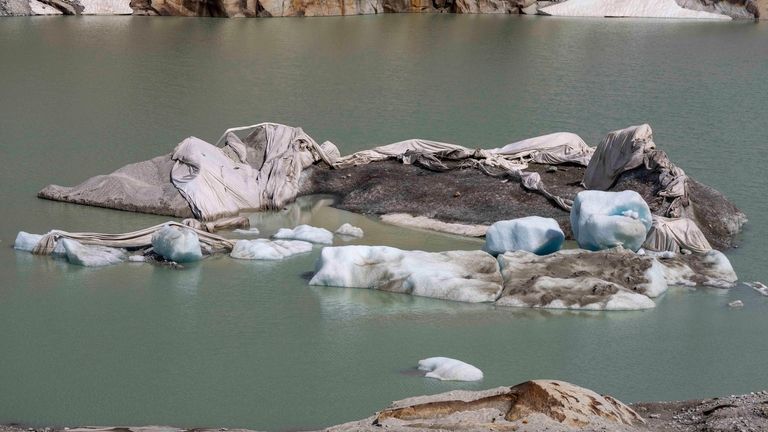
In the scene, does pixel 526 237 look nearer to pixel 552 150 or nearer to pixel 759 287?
pixel 759 287

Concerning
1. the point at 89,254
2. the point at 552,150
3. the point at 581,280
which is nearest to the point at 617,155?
the point at 552,150

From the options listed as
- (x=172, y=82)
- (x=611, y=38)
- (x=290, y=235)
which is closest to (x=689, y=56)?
(x=611, y=38)

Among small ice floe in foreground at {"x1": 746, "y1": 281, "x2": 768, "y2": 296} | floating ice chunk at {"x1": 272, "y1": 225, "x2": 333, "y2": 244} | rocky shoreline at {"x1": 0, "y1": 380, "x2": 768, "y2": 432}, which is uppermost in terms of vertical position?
rocky shoreline at {"x1": 0, "y1": 380, "x2": 768, "y2": 432}

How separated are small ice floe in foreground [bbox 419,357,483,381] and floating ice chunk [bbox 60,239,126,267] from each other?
3.52 m

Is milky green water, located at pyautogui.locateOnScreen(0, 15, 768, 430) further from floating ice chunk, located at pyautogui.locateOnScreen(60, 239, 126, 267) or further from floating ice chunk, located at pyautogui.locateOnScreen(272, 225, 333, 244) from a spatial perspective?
floating ice chunk, located at pyautogui.locateOnScreen(272, 225, 333, 244)

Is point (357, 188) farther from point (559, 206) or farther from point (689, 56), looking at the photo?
point (689, 56)

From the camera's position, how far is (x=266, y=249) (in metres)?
9.47

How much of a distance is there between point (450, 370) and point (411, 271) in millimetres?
1890

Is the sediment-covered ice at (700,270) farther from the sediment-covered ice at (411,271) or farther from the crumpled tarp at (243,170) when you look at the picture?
the crumpled tarp at (243,170)

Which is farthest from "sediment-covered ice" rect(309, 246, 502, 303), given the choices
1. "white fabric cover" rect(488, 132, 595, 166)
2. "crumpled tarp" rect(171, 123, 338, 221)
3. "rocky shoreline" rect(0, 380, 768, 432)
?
"white fabric cover" rect(488, 132, 595, 166)

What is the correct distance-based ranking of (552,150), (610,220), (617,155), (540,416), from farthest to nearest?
(552,150) < (617,155) < (610,220) < (540,416)

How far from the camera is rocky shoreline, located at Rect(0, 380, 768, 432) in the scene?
5133 millimetres

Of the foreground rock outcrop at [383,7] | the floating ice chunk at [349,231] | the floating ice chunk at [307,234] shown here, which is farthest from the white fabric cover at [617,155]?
the foreground rock outcrop at [383,7]

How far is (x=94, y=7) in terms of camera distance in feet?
97.1
